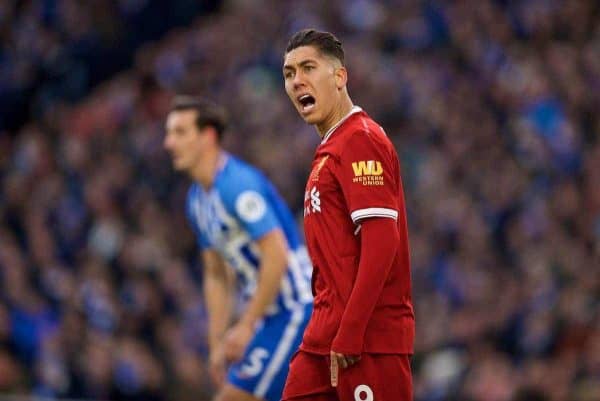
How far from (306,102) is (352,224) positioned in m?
0.56

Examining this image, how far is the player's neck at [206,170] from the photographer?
27.5 feet

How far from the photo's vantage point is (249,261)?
820cm

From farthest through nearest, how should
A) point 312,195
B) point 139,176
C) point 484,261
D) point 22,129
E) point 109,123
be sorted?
point 22,129, point 109,123, point 139,176, point 484,261, point 312,195

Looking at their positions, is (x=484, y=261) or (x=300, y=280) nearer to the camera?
(x=300, y=280)

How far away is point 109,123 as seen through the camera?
1669cm

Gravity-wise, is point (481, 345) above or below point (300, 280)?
below

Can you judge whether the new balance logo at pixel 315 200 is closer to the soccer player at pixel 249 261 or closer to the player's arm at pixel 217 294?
the soccer player at pixel 249 261

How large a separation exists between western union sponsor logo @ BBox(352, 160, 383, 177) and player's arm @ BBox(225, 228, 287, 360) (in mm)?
2458

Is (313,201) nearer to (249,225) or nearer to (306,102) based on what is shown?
(306,102)

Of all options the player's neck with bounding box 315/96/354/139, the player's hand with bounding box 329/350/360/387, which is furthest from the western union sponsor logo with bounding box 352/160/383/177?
the player's hand with bounding box 329/350/360/387

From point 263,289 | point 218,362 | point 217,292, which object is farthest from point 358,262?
point 217,292

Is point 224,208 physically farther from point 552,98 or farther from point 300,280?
point 552,98

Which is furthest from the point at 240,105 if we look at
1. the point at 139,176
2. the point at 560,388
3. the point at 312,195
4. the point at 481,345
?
the point at 312,195

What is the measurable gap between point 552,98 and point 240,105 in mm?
3908
